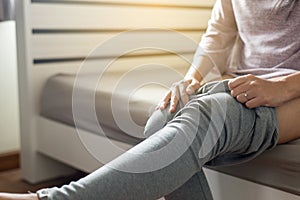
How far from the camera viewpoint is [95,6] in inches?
78.8

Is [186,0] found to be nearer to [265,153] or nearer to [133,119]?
[133,119]

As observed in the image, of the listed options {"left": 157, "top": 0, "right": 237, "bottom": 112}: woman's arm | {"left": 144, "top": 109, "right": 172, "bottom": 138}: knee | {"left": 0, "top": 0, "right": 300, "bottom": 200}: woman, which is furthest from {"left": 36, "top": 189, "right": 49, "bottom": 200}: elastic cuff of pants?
{"left": 157, "top": 0, "right": 237, "bottom": 112}: woman's arm

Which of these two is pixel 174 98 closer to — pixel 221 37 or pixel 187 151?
pixel 187 151

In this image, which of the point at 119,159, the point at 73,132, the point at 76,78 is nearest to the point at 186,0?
the point at 76,78

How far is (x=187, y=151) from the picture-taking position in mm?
879

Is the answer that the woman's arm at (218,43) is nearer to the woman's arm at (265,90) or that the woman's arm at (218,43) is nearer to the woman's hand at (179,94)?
the woman's hand at (179,94)

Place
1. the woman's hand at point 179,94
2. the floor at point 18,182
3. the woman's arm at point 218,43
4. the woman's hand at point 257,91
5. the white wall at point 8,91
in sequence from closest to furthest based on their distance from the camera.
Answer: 1. the woman's hand at point 257,91
2. the woman's hand at point 179,94
3. the woman's arm at point 218,43
4. the floor at point 18,182
5. the white wall at point 8,91

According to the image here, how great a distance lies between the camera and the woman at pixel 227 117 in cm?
84

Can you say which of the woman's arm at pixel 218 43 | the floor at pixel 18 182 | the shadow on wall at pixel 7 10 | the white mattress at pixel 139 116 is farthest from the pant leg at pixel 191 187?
the shadow on wall at pixel 7 10

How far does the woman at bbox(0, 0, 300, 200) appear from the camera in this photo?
84 centimetres

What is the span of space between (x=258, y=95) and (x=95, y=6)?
1190 mm

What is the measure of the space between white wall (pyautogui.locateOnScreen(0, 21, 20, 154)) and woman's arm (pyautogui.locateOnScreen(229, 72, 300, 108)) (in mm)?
1251

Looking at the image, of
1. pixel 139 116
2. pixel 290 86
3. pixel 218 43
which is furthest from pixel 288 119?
pixel 139 116

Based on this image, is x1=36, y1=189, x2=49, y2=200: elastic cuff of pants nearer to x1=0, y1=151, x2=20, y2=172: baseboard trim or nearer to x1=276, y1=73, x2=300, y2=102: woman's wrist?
x1=276, y1=73, x2=300, y2=102: woman's wrist
